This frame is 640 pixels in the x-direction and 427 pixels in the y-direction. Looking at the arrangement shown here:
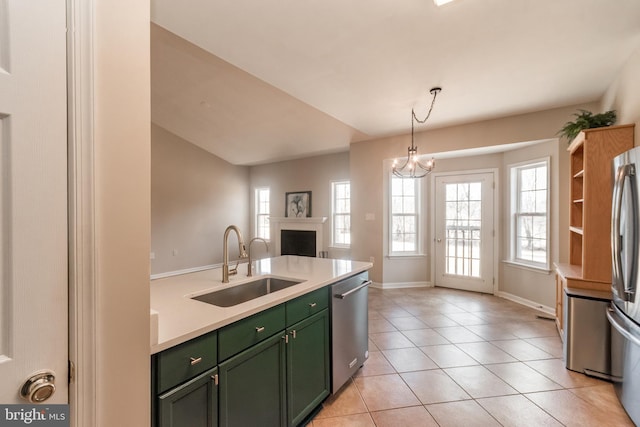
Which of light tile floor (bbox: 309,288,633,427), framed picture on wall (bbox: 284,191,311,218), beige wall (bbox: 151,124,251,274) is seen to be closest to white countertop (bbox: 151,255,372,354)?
light tile floor (bbox: 309,288,633,427)

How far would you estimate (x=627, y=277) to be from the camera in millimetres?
1846

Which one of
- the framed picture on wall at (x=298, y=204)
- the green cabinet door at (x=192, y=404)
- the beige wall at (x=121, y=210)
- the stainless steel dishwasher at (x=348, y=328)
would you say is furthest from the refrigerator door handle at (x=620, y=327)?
the framed picture on wall at (x=298, y=204)

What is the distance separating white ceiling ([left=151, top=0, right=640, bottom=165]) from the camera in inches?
80.2

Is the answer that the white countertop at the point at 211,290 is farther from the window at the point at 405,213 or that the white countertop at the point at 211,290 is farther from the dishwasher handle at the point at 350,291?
the window at the point at 405,213

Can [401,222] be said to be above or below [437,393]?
above

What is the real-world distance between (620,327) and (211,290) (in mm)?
2720

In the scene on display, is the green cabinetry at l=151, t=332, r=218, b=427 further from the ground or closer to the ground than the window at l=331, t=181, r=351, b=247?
closer to the ground

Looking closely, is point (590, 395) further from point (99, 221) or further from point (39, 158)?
point (39, 158)

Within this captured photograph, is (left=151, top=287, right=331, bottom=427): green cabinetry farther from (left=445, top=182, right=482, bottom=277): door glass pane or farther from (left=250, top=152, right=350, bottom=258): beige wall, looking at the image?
(left=250, top=152, right=350, bottom=258): beige wall

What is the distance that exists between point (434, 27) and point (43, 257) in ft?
8.78

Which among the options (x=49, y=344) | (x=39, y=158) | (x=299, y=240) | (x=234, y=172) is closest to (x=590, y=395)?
(x=49, y=344)

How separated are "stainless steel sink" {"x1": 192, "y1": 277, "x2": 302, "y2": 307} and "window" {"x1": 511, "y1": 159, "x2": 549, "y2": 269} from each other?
390cm

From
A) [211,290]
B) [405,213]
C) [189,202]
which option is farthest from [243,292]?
[189,202]

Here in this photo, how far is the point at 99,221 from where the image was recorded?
2.74ft
